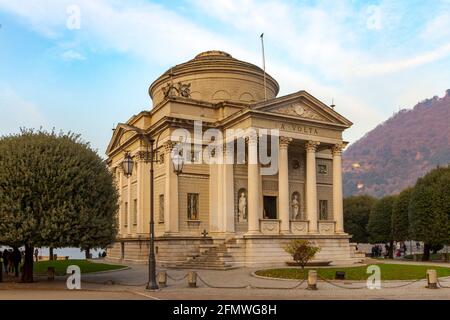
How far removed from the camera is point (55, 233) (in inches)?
912

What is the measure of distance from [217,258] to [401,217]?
104 feet

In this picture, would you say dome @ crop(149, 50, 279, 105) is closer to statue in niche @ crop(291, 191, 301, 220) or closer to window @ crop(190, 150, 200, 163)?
window @ crop(190, 150, 200, 163)

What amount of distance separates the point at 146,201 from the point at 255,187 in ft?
33.7

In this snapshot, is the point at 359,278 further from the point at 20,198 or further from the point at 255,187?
the point at 20,198

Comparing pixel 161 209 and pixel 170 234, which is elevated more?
pixel 161 209

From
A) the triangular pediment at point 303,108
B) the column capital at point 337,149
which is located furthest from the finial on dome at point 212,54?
the column capital at point 337,149

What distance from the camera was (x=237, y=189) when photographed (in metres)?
39.1

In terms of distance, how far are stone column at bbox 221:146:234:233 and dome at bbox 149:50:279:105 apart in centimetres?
763

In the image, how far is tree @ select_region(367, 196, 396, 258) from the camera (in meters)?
63.1

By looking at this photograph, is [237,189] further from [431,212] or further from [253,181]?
[431,212]

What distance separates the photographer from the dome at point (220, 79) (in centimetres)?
4419

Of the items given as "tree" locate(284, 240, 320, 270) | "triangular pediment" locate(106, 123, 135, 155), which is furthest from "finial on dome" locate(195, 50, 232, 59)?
"tree" locate(284, 240, 320, 270)

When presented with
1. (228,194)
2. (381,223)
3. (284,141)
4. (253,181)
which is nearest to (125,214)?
(228,194)
